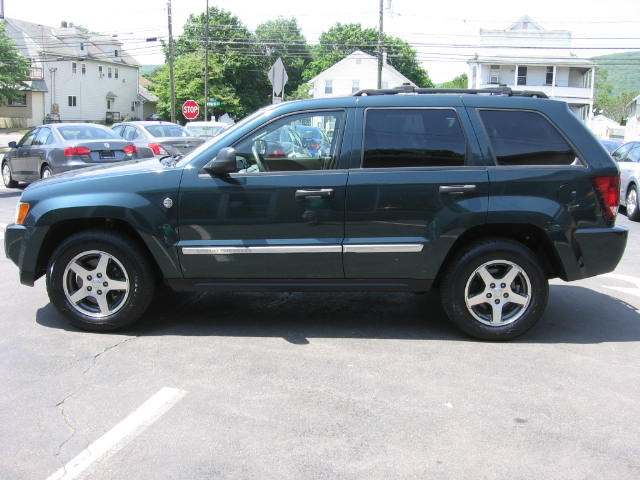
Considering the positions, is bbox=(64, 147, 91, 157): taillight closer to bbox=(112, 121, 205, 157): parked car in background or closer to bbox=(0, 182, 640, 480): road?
bbox=(112, 121, 205, 157): parked car in background

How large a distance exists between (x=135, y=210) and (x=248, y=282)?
1.03m

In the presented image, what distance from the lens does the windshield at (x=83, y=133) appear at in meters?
13.8

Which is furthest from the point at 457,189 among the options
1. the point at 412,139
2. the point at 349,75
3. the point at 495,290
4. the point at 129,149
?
the point at 349,75

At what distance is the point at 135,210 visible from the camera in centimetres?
482

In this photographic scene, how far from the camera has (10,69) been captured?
50719 millimetres

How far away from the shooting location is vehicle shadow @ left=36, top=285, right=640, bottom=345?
200 inches

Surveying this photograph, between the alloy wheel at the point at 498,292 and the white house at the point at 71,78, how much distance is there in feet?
177

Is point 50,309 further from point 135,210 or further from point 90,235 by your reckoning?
point 135,210

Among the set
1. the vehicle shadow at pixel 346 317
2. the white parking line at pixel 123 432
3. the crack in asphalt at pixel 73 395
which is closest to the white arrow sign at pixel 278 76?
the vehicle shadow at pixel 346 317

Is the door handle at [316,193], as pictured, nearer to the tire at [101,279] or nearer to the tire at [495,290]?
the tire at [495,290]

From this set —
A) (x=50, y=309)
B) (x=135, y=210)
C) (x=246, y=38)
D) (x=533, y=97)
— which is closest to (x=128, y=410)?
(x=135, y=210)

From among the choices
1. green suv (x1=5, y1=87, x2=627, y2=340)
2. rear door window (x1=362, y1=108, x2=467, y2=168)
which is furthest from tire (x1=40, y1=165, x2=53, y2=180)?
rear door window (x1=362, y1=108, x2=467, y2=168)

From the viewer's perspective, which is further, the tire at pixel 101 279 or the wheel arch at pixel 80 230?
the wheel arch at pixel 80 230

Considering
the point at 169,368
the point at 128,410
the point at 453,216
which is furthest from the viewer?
the point at 453,216
